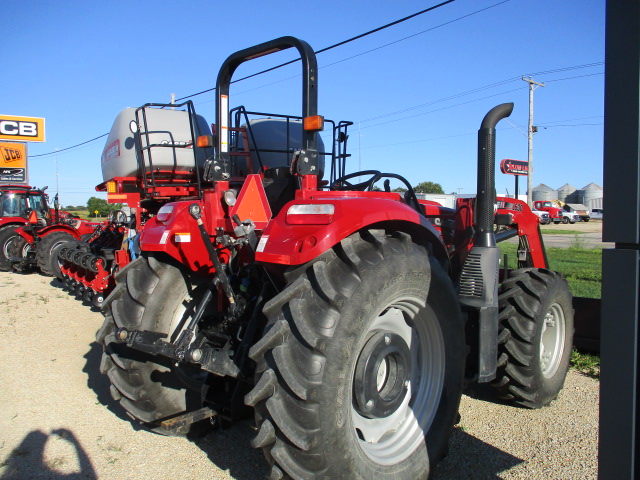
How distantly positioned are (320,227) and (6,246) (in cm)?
1497

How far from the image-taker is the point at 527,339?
161 inches

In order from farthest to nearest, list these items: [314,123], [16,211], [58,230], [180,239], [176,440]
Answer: [16,211] < [58,230] < [176,440] < [180,239] < [314,123]

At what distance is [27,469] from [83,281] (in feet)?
22.4

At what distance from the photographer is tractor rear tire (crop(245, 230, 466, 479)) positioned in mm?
2393

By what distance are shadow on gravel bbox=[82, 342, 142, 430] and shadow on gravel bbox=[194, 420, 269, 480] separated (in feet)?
2.20

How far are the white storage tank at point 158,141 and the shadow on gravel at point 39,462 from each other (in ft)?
12.3

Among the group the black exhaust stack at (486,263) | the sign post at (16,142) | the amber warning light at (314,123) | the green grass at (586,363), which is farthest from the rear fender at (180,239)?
the sign post at (16,142)

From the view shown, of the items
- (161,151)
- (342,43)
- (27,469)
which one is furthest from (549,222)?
(27,469)

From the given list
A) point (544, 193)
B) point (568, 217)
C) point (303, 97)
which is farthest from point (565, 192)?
point (303, 97)

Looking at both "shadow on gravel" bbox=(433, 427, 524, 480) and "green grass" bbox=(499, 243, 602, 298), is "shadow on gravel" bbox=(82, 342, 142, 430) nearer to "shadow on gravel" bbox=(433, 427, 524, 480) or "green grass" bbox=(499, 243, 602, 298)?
"shadow on gravel" bbox=(433, 427, 524, 480)

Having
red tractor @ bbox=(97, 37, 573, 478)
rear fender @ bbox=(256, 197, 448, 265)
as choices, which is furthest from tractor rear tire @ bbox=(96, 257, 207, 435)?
rear fender @ bbox=(256, 197, 448, 265)

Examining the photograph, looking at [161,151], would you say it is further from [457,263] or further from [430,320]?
[430,320]

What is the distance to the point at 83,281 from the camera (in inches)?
381

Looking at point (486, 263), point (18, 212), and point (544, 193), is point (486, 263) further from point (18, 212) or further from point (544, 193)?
point (544, 193)
